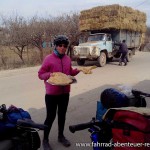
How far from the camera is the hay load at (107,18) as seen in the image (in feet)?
62.2

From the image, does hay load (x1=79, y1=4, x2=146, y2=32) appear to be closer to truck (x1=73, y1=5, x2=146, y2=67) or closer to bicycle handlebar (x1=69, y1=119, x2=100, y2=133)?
truck (x1=73, y1=5, x2=146, y2=67)

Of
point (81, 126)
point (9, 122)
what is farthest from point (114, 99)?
point (9, 122)

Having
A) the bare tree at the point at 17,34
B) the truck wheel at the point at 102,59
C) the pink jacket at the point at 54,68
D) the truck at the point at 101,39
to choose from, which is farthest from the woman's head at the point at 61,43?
the bare tree at the point at 17,34

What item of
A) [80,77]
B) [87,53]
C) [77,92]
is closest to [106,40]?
[87,53]

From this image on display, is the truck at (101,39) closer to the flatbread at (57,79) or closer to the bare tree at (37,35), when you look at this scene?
the bare tree at (37,35)

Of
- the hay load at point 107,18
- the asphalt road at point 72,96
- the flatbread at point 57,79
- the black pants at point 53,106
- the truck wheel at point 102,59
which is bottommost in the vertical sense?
the asphalt road at point 72,96

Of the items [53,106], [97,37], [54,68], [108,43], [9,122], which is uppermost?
[97,37]

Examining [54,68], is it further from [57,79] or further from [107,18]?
[107,18]

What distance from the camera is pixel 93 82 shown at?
10.8 metres

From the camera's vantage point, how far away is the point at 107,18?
19.1 m

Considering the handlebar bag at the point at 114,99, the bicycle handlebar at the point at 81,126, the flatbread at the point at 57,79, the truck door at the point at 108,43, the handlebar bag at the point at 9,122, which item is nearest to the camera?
the bicycle handlebar at the point at 81,126

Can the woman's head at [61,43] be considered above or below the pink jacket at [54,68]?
above

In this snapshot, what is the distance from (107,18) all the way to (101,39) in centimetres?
223

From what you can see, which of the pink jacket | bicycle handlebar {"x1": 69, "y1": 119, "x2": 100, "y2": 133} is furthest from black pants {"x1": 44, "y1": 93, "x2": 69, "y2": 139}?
bicycle handlebar {"x1": 69, "y1": 119, "x2": 100, "y2": 133}
